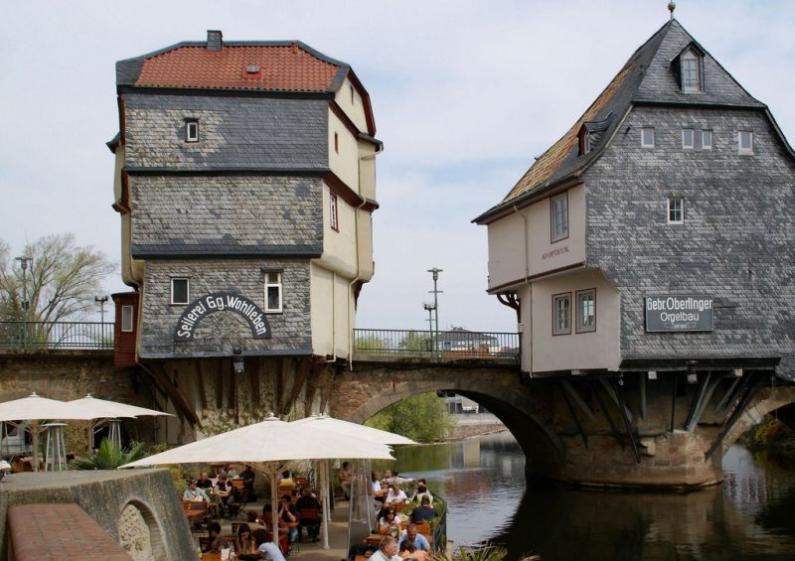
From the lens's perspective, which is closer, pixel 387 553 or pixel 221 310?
pixel 387 553

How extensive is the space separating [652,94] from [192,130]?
40.9ft

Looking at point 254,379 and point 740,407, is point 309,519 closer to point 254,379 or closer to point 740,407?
point 254,379

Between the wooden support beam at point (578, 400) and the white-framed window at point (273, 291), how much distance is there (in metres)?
9.52

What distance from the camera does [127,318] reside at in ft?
91.8

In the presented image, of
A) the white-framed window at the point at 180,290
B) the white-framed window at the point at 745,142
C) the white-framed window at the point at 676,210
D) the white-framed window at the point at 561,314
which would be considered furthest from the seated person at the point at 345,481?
the white-framed window at the point at 745,142

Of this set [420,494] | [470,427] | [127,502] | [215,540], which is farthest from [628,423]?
[470,427]

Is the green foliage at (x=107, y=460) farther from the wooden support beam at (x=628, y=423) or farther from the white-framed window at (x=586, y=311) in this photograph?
the wooden support beam at (x=628, y=423)

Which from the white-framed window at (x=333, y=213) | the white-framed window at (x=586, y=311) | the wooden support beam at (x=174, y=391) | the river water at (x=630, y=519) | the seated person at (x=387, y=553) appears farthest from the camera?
the white-framed window at (x=586, y=311)

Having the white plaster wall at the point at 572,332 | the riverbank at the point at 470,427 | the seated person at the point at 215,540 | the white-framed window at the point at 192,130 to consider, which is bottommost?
the riverbank at the point at 470,427

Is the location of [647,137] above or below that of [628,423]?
above

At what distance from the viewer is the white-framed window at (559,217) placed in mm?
28969

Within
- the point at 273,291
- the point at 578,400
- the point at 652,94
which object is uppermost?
the point at 652,94

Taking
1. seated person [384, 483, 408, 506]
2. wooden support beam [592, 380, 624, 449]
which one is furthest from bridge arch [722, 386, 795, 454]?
seated person [384, 483, 408, 506]

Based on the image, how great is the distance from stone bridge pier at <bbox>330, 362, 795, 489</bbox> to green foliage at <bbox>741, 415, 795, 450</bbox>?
44.6ft
